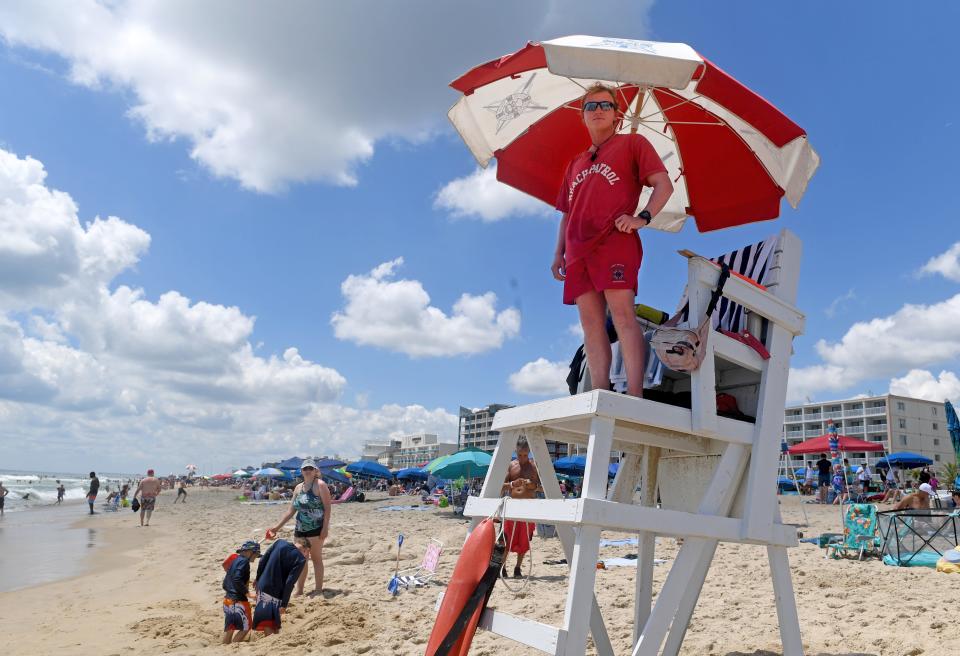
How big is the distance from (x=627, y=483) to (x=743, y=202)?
1.62 meters

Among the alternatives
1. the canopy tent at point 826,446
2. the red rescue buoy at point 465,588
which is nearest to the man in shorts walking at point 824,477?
the canopy tent at point 826,446

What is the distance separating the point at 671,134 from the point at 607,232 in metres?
1.26

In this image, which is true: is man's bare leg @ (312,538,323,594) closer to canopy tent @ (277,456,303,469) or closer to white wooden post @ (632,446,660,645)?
white wooden post @ (632,446,660,645)

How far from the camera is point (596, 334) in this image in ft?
9.39

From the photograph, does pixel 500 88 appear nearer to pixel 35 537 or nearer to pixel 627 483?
pixel 627 483

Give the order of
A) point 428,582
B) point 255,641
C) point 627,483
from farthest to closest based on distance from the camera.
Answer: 1. point 428,582
2. point 255,641
3. point 627,483

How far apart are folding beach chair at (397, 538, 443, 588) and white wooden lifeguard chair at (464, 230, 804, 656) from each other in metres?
3.27

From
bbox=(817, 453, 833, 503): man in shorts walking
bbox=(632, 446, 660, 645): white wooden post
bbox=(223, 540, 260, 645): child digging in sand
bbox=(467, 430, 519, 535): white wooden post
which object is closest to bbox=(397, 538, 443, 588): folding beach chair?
bbox=(223, 540, 260, 645): child digging in sand

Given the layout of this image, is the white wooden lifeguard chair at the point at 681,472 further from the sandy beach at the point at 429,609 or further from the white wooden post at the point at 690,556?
the sandy beach at the point at 429,609

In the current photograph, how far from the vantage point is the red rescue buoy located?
2375 millimetres

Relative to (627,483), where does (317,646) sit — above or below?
below

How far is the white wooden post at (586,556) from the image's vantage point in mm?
2064

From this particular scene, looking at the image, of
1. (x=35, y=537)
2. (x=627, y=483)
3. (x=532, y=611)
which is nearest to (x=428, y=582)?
(x=532, y=611)

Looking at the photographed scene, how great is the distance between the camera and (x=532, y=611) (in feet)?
18.0
